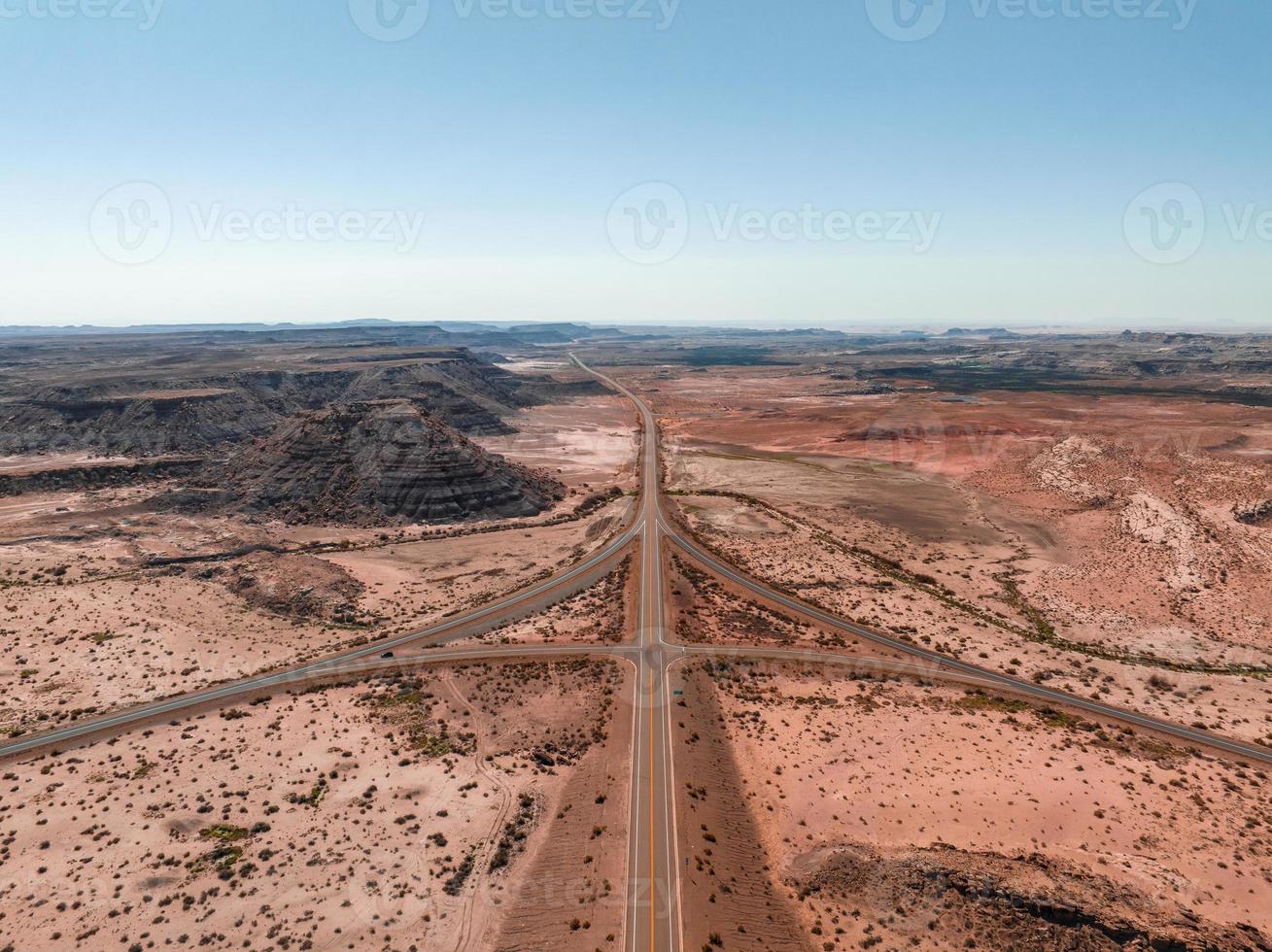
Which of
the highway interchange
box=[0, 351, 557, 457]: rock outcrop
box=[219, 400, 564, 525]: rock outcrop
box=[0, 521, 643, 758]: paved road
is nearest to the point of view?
the highway interchange

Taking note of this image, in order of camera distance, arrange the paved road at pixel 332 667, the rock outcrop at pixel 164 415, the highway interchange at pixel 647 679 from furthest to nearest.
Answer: the rock outcrop at pixel 164 415 → the paved road at pixel 332 667 → the highway interchange at pixel 647 679

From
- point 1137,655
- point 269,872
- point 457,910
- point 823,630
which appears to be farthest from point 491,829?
point 1137,655

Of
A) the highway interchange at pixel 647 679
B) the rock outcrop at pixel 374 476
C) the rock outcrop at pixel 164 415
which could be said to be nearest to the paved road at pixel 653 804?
the highway interchange at pixel 647 679

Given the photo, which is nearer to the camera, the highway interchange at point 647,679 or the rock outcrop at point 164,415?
the highway interchange at point 647,679

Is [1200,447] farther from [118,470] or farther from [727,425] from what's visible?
[118,470]

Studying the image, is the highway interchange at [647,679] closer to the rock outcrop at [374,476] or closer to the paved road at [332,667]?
the paved road at [332,667]

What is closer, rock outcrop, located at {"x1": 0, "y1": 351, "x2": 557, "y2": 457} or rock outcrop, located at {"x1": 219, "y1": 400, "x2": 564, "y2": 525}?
rock outcrop, located at {"x1": 219, "y1": 400, "x2": 564, "y2": 525}

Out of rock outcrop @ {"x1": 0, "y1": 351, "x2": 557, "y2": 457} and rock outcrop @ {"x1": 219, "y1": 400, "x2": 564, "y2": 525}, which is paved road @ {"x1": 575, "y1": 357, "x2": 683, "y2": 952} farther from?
rock outcrop @ {"x1": 0, "y1": 351, "x2": 557, "y2": 457}

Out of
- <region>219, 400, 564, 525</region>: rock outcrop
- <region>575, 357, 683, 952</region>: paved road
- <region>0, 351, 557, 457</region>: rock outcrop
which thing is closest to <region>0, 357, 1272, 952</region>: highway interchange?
<region>575, 357, 683, 952</region>: paved road

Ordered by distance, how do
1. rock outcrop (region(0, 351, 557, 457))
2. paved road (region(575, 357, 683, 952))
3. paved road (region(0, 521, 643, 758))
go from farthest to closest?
1. rock outcrop (region(0, 351, 557, 457))
2. paved road (region(0, 521, 643, 758))
3. paved road (region(575, 357, 683, 952))
